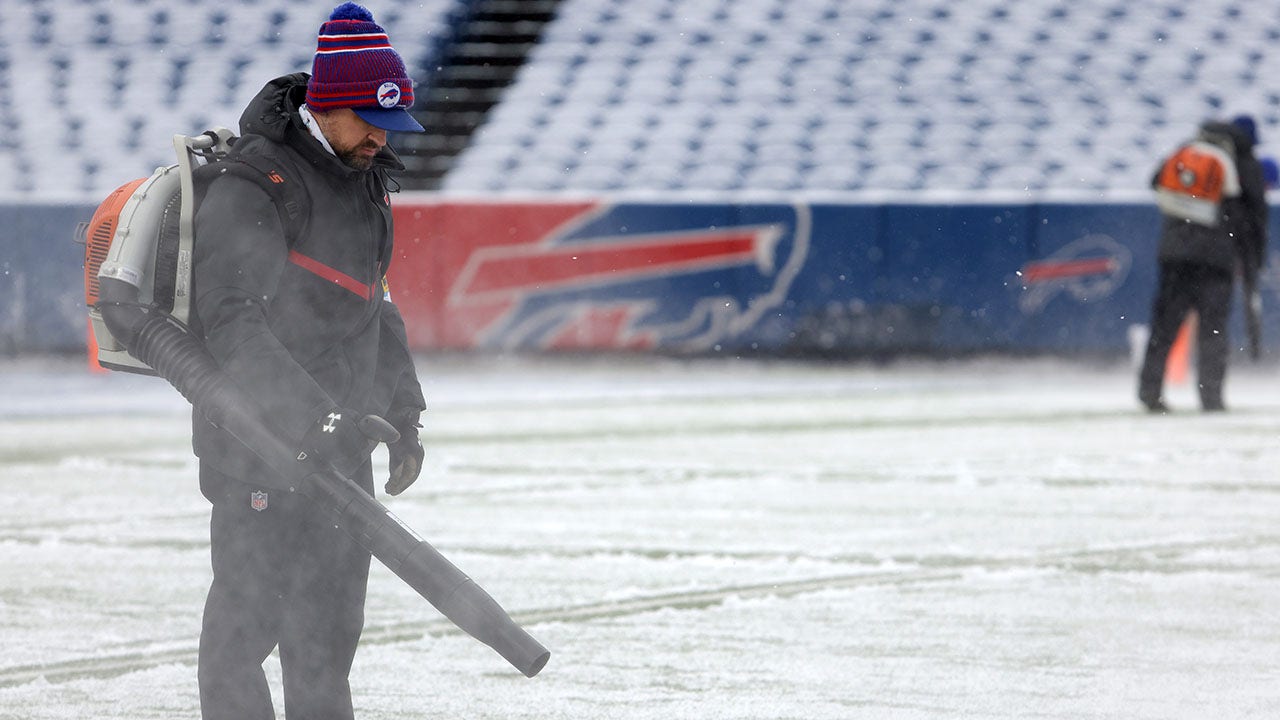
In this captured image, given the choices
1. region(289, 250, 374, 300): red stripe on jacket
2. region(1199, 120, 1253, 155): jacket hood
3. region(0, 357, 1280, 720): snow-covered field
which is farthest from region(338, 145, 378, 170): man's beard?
region(1199, 120, 1253, 155): jacket hood

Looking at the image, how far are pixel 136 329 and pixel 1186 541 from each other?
5906 millimetres

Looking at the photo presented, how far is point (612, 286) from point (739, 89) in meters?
3.68

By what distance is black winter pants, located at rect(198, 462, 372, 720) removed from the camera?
14.3 ft

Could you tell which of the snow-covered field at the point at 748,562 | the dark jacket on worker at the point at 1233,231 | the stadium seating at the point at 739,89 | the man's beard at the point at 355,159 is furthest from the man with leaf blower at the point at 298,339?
the stadium seating at the point at 739,89

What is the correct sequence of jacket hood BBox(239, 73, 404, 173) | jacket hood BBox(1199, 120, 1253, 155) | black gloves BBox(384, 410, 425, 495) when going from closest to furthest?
jacket hood BBox(239, 73, 404, 173) < black gloves BBox(384, 410, 425, 495) < jacket hood BBox(1199, 120, 1253, 155)

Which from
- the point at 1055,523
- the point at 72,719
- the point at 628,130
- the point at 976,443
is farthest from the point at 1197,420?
the point at 72,719

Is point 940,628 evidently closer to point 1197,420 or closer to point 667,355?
point 1197,420

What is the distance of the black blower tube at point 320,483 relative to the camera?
411 centimetres

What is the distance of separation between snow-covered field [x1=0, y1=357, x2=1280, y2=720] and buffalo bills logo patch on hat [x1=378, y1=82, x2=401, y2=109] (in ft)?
6.41

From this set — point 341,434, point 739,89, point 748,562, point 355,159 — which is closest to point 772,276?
point 739,89

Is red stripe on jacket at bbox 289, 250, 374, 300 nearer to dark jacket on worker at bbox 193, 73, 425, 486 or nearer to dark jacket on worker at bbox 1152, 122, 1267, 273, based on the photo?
dark jacket on worker at bbox 193, 73, 425, 486

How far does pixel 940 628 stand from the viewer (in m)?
6.91

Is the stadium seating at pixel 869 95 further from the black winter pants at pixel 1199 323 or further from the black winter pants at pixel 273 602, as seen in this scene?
the black winter pants at pixel 273 602

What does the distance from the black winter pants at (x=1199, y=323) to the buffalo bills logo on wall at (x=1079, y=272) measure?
4.11 m
